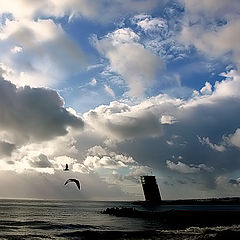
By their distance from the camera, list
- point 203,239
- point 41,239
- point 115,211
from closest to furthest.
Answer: point 203,239 → point 41,239 → point 115,211

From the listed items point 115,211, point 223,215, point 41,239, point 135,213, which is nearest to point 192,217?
point 223,215

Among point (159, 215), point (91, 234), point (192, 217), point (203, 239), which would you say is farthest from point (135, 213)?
point (203, 239)

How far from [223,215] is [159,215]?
21.5m

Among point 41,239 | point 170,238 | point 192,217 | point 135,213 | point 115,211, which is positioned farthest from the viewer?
point 115,211

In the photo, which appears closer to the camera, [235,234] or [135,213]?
[235,234]

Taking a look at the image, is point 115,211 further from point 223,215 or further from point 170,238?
point 170,238

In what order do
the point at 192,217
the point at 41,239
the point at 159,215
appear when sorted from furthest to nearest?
the point at 159,215
the point at 192,217
the point at 41,239

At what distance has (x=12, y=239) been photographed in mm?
48812

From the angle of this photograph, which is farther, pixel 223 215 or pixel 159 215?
pixel 159 215

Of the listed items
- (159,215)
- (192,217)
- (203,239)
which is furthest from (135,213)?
(203,239)

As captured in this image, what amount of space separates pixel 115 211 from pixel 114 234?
84.1 meters

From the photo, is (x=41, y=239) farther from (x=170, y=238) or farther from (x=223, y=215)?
(x=223, y=215)

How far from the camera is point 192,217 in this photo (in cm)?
9519

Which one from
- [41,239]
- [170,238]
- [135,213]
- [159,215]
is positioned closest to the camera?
[170,238]
